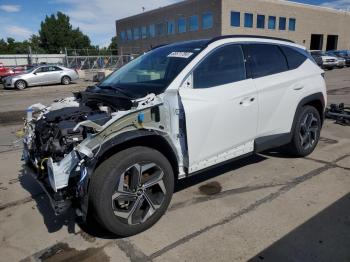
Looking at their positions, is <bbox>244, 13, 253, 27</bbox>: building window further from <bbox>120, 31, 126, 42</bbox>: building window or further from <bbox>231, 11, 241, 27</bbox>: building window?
<bbox>120, 31, 126, 42</bbox>: building window

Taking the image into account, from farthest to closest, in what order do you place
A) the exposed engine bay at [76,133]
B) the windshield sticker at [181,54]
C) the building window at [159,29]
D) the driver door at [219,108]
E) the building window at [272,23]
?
1. the building window at [159,29]
2. the building window at [272,23]
3. the windshield sticker at [181,54]
4. the driver door at [219,108]
5. the exposed engine bay at [76,133]

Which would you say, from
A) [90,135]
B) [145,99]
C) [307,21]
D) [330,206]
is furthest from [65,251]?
[307,21]

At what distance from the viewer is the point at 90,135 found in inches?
114

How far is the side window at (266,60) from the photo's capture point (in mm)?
4215

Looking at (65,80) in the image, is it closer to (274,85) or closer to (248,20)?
(274,85)

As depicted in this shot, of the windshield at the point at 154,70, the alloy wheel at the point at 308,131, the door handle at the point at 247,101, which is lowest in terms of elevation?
the alloy wheel at the point at 308,131

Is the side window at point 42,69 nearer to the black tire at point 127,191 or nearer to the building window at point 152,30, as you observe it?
the black tire at point 127,191

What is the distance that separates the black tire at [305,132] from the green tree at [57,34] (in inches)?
3155

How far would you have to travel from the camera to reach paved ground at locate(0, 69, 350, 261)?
297cm

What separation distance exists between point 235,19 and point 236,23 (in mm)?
516

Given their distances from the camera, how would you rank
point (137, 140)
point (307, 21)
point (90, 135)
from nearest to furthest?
point (90, 135) < point (137, 140) < point (307, 21)

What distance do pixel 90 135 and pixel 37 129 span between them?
39.5 inches

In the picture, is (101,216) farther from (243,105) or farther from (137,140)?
(243,105)

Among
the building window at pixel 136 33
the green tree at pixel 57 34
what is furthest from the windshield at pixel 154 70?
the green tree at pixel 57 34
